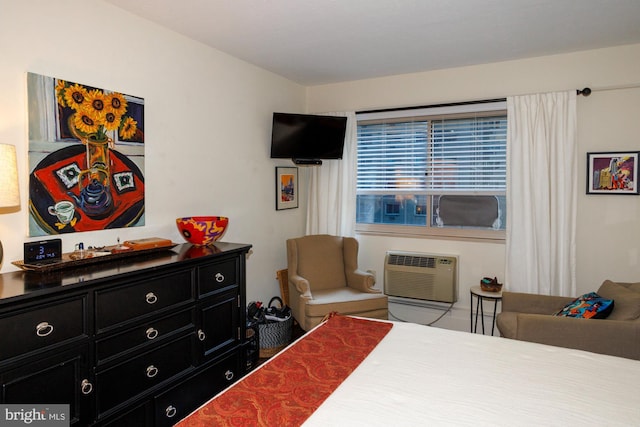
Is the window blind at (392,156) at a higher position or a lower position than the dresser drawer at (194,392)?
higher

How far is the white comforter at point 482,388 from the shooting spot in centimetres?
141

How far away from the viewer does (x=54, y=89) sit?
224 centimetres

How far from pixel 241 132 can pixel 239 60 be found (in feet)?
2.09

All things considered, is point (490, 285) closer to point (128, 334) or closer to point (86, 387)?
point (128, 334)

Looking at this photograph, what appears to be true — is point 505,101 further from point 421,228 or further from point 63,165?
point 63,165

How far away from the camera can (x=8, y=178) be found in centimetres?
173

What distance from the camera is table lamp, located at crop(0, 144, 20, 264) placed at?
1706mm

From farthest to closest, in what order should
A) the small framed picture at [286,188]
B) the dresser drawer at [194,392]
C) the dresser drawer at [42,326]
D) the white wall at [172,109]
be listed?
the small framed picture at [286,188] < the dresser drawer at [194,392] < the white wall at [172,109] < the dresser drawer at [42,326]

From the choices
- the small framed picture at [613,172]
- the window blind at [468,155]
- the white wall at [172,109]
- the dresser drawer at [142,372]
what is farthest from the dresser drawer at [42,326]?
the small framed picture at [613,172]

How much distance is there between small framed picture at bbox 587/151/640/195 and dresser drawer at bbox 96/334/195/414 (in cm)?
345

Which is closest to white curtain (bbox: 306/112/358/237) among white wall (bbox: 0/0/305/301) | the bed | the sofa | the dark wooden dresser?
white wall (bbox: 0/0/305/301)

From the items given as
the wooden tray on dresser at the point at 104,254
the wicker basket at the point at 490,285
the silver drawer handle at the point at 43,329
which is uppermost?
the wooden tray on dresser at the point at 104,254

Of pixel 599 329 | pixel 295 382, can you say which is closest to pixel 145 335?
pixel 295 382

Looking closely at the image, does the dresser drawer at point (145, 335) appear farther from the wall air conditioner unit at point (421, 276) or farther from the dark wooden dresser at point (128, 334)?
the wall air conditioner unit at point (421, 276)
